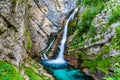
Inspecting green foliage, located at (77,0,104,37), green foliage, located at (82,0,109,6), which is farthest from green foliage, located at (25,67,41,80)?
green foliage, located at (82,0,109,6)

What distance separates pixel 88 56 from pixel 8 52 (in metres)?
11.2

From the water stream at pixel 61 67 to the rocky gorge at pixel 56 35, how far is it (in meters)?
0.70

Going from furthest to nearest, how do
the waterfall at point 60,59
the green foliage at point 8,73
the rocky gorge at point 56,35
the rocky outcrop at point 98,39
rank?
1. the waterfall at point 60,59
2. the rocky outcrop at point 98,39
3. the rocky gorge at point 56,35
4. the green foliage at point 8,73

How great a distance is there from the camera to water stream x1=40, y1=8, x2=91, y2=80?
24423 mm

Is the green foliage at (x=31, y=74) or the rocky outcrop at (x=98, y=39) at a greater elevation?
the rocky outcrop at (x=98, y=39)

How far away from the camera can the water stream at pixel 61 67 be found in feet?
80.1

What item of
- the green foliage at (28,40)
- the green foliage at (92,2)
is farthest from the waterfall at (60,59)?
the green foliage at (92,2)

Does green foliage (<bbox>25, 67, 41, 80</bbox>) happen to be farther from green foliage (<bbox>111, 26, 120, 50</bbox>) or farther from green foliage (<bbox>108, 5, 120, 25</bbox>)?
green foliage (<bbox>108, 5, 120, 25</bbox>)

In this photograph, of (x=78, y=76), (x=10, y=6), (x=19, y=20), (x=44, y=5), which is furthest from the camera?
(x=44, y=5)

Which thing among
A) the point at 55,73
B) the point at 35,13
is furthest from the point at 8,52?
the point at 35,13

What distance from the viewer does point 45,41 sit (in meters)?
31.2

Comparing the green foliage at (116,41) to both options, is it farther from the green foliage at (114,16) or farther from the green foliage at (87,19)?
the green foliage at (87,19)

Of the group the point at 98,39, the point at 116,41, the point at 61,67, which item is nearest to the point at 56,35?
the point at 61,67

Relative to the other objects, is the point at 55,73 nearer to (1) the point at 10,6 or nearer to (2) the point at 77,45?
(2) the point at 77,45
